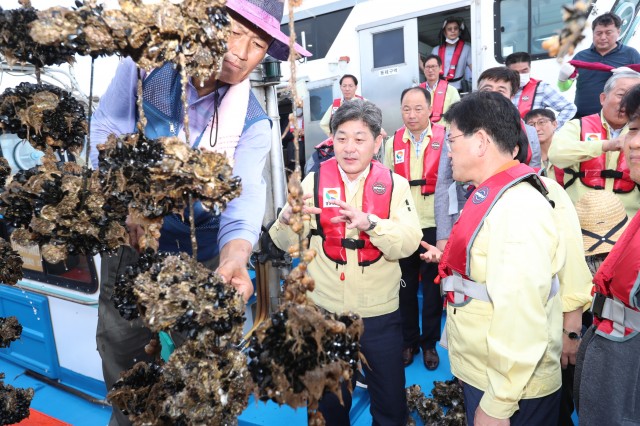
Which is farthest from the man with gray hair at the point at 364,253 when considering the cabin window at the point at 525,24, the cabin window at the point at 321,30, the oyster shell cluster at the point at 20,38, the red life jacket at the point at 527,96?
the cabin window at the point at 321,30

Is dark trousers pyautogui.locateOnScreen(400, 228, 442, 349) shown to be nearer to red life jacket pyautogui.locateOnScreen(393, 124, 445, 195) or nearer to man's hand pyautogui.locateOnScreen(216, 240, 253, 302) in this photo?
red life jacket pyautogui.locateOnScreen(393, 124, 445, 195)

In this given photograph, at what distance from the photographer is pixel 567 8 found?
0.59m

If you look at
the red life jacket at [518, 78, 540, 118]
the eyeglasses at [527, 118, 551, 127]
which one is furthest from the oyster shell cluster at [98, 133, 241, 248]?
the red life jacket at [518, 78, 540, 118]

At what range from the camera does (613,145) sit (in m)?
2.75

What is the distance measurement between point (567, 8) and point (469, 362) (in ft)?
5.69

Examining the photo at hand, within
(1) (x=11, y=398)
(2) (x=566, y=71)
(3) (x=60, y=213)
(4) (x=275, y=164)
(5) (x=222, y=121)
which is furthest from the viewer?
(4) (x=275, y=164)

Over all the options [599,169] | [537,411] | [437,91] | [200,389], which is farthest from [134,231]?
[437,91]

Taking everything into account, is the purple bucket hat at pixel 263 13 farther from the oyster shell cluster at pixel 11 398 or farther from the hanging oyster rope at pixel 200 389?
the oyster shell cluster at pixel 11 398

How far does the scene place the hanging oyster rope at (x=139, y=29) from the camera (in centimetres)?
84

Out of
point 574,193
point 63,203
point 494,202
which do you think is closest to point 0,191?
point 63,203

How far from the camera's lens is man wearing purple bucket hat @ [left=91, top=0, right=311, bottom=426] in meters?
1.47

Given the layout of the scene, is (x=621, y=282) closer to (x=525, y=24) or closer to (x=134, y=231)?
(x=134, y=231)

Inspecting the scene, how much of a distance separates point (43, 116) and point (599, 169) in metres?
3.35

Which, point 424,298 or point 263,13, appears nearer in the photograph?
point 263,13
